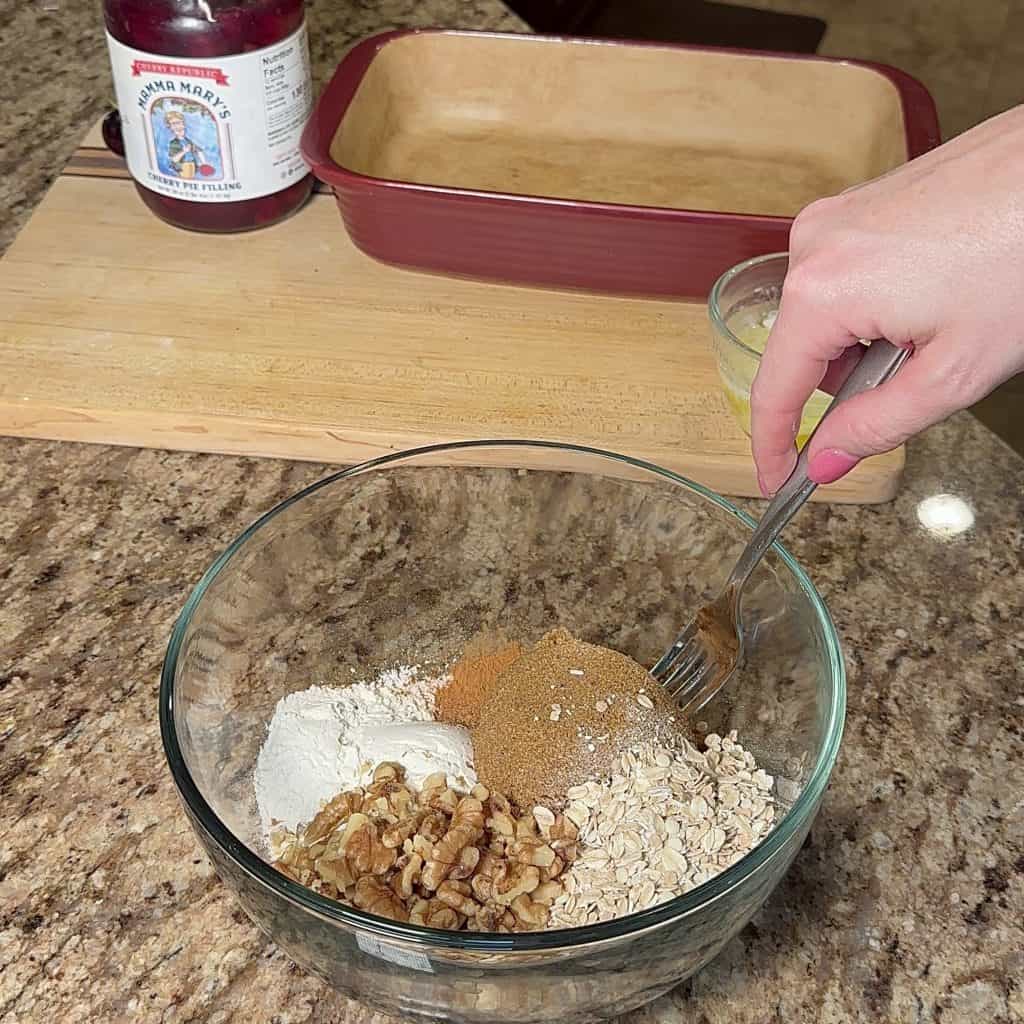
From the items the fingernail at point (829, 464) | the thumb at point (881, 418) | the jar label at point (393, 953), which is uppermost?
the thumb at point (881, 418)

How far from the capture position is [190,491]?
1075 millimetres

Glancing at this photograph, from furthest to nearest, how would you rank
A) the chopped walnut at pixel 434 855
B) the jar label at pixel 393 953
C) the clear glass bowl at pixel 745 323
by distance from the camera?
1. the clear glass bowl at pixel 745 323
2. the chopped walnut at pixel 434 855
3. the jar label at pixel 393 953

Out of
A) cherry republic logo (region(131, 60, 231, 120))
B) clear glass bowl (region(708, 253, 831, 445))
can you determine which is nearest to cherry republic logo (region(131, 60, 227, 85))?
cherry republic logo (region(131, 60, 231, 120))

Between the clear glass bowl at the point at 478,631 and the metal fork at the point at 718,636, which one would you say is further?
the metal fork at the point at 718,636

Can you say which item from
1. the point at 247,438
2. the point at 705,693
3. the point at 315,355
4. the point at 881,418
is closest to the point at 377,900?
the point at 705,693

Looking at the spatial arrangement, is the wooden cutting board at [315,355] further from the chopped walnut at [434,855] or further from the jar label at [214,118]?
the chopped walnut at [434,855]

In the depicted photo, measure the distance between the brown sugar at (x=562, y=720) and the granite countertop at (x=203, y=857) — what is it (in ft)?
0.45

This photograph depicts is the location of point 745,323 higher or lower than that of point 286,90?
lower

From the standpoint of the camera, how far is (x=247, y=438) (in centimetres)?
111

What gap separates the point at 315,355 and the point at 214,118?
0.25m

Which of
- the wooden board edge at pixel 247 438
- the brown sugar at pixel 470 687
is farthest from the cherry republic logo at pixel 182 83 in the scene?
the brown sugar at pixel 470 687

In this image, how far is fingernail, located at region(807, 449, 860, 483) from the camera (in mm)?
690

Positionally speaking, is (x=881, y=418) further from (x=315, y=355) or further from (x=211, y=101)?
(x=211, y=101)

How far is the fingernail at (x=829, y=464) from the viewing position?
690 millimetres
